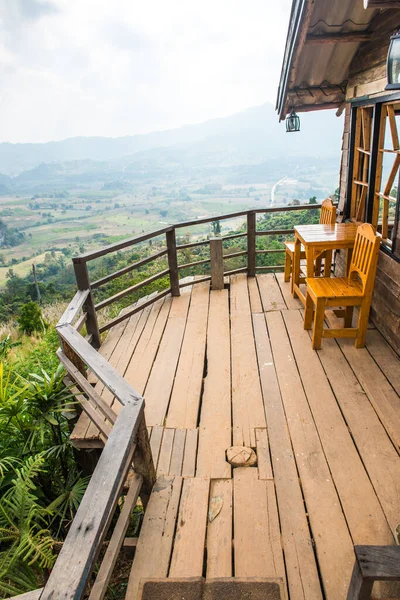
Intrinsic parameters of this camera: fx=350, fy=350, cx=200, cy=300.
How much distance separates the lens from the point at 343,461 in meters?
2.02

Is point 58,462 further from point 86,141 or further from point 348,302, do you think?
point 86,141

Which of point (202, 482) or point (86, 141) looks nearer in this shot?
point (202, 482)

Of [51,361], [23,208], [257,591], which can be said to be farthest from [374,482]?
[23,208]

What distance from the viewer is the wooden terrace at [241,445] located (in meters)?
1.44

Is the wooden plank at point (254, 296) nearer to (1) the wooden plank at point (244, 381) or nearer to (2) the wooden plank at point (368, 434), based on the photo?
(1) the wooden plank at point (244, 381)

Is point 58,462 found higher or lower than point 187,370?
lower

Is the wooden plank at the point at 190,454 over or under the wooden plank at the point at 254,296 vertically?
under

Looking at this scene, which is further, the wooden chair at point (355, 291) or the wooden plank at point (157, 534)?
the wooden chair at point (355, 291)

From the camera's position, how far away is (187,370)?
3.04m

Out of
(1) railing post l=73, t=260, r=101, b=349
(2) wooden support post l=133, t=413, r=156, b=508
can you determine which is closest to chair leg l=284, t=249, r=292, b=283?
(1) railing post l=73, t=260, r=101, b=349

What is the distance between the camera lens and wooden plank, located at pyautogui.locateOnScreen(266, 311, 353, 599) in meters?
1.48

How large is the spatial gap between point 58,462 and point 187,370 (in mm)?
1189

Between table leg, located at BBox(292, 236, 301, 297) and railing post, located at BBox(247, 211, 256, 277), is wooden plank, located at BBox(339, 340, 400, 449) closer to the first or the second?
table leg, located at BBox(292, 236, 301, 297)

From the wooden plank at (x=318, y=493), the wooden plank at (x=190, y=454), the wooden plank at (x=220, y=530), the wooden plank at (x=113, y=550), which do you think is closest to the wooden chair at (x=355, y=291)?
the wooden plank at (x=318, y=493)
